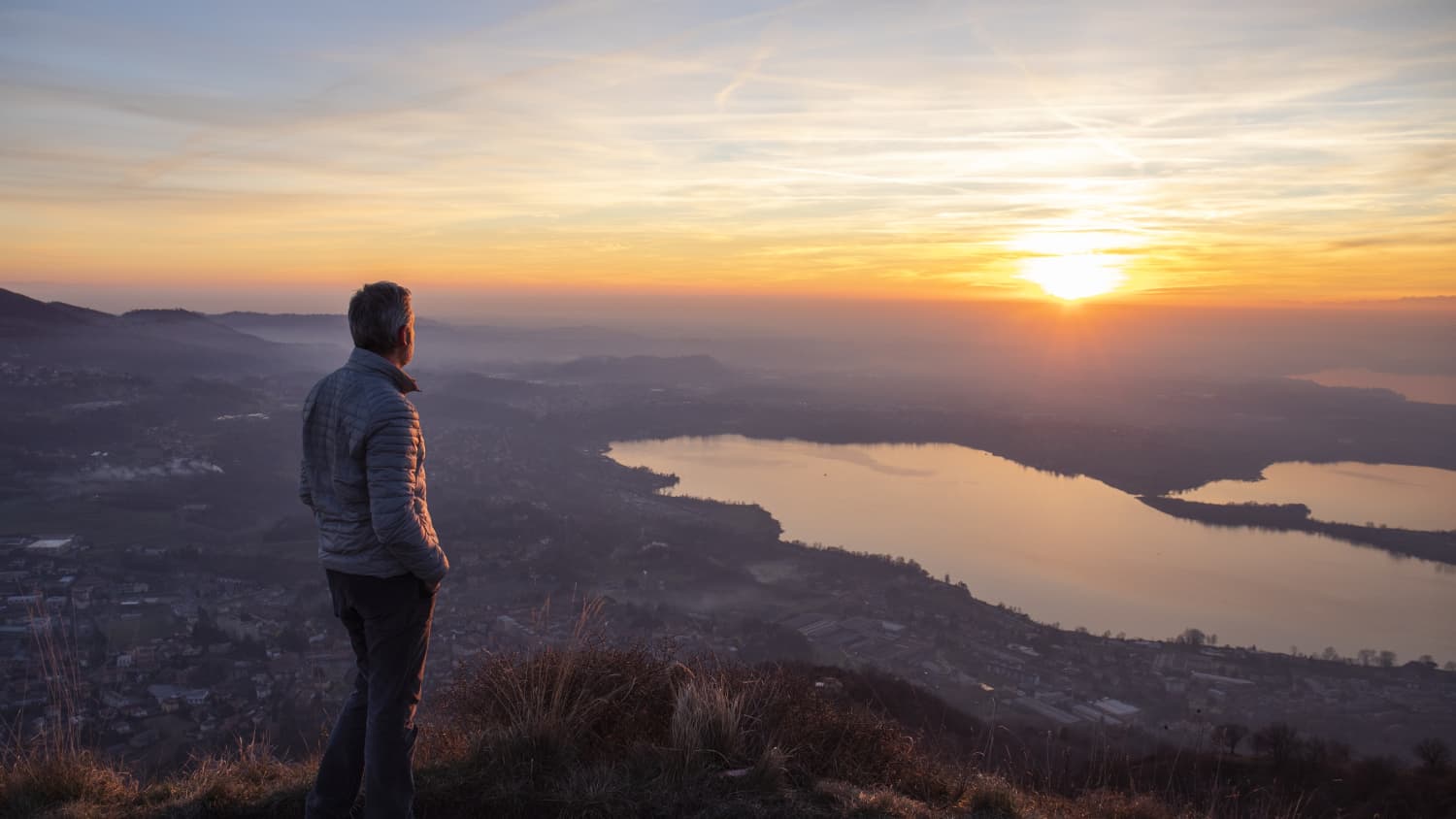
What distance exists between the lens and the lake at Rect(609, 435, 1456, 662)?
18.8m

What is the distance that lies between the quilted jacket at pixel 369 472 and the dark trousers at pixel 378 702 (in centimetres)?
8

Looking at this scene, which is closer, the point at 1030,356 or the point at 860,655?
the point at 860,655

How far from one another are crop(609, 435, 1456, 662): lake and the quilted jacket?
1865cm

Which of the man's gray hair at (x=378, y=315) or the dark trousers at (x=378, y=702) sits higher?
the man's gray hair at (x=378, y=315)

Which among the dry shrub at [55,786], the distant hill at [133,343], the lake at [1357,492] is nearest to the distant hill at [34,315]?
the distant hill at [133,343]

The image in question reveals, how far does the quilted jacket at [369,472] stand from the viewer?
7.43 ft

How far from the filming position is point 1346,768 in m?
5.45

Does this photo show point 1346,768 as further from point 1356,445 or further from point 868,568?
point 1356,445

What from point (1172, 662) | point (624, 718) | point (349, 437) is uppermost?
point (349, 437)

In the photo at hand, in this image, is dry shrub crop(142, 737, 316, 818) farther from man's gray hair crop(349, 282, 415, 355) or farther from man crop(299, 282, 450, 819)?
man's gray hair crop(349, 282, 415, 355)

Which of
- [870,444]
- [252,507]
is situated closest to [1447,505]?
[870,444]

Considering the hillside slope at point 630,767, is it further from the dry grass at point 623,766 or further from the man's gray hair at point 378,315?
the man's gray hair at point 378,315

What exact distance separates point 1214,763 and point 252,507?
21558mm

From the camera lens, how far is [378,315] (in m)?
2.41
